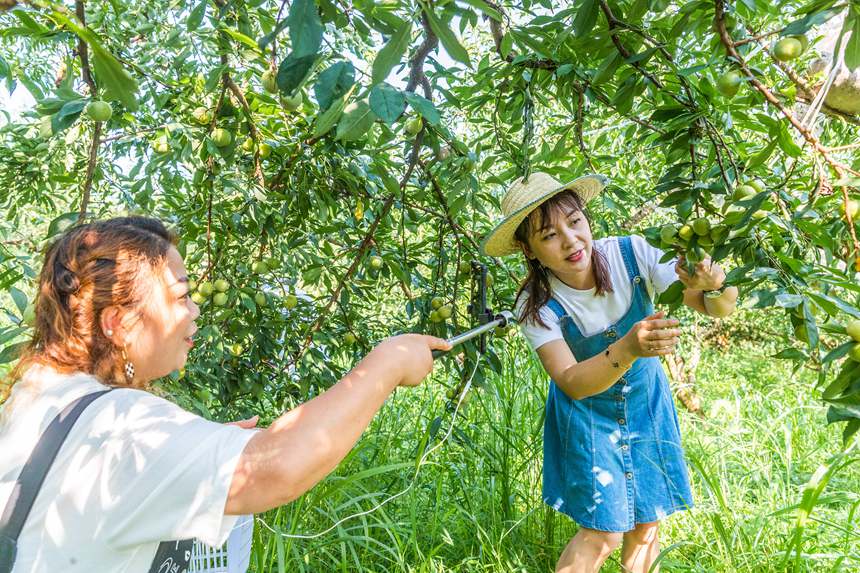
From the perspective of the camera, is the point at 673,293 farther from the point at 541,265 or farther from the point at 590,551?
the point at 590,551

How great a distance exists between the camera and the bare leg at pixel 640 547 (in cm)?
196

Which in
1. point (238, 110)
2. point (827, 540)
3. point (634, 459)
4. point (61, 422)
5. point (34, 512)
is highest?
point (238, 110)

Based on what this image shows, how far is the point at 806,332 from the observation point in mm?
1047

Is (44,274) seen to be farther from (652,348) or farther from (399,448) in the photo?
(399,448)

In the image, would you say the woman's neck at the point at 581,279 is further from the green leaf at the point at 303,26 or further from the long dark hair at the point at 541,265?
the green leaf at the point at 303,26

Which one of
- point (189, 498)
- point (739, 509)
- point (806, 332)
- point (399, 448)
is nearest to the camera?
point (189, 498)

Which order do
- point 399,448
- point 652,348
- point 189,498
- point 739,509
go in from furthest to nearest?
1. point 399,448
2. point 739,509
3. point 652,348
4. point 189,498

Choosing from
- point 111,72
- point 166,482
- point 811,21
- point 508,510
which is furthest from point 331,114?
point 508,510

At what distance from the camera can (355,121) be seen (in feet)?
3.52

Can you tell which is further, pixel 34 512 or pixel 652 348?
pixel 652 348

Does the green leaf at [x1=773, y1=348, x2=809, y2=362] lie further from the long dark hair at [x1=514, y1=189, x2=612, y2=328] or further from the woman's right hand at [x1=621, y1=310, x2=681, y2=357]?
the long dark hair at [x1=514, y1=189, x2=612, y2=328]

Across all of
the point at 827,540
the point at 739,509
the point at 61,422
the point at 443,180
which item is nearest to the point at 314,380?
the point at 443,180

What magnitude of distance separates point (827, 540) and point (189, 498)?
2340mm

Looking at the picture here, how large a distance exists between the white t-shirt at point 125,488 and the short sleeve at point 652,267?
4.38 feet
